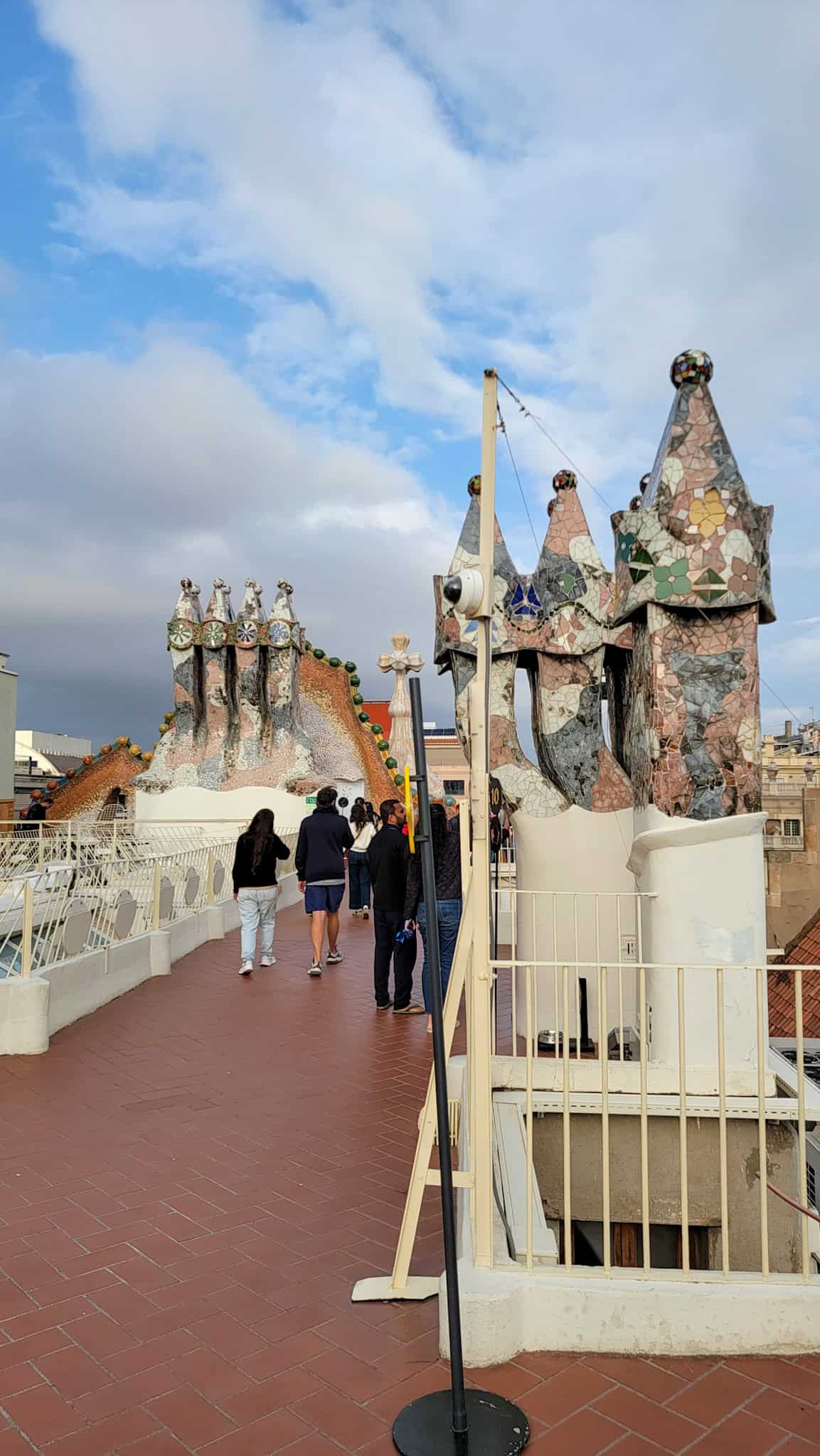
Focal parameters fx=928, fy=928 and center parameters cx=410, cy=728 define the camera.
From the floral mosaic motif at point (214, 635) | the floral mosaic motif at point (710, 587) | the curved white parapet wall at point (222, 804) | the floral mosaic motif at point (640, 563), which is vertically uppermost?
the floral mosaic motif at point (214, 635)

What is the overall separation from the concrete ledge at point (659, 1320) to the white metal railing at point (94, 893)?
4.46m

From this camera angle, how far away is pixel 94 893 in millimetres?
7941

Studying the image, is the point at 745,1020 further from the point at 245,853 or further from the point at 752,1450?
the point at 245,853

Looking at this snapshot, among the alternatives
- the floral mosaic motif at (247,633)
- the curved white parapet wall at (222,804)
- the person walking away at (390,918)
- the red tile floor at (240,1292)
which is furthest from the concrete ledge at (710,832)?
the floral mosaic motif at (247,633)

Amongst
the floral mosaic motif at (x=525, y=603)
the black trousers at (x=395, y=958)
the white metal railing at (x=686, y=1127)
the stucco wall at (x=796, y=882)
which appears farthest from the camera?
the stucco wall at (x=796, y=882)

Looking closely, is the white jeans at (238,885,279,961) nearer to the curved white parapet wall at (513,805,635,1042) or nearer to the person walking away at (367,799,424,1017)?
the person walking away at (367,799,424,1017)

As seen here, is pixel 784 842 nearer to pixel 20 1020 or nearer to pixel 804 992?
pixel 804 992

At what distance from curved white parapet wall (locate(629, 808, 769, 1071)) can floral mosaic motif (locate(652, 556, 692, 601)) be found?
1.36 meters

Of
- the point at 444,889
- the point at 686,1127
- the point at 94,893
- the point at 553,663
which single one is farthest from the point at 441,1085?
the point at 94,893

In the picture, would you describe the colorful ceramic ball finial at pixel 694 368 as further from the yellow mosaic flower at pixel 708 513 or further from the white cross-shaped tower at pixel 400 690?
the white cross-shaped tower at pixel 400 690

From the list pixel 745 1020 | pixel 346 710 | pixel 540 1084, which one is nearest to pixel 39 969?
pixel 540 1084

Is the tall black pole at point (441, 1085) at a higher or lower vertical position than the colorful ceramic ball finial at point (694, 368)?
lower

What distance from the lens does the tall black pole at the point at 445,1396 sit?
248 cm

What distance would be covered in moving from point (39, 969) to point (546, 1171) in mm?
3770
